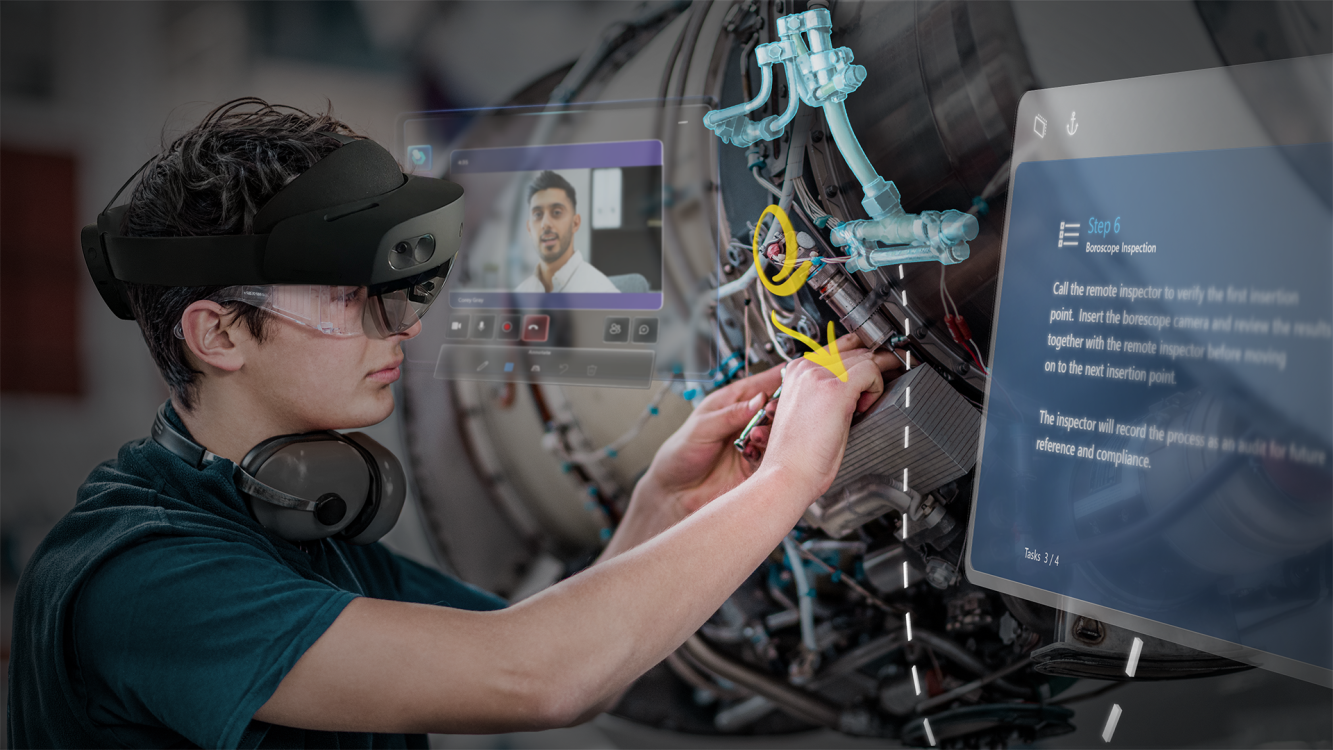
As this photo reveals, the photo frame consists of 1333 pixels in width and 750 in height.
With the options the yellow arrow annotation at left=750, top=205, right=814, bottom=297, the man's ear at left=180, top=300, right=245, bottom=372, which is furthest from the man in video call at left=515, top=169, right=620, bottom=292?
the man's ear at left=180, top=300, right=245, bottom=372

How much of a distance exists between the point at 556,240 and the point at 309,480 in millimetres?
501

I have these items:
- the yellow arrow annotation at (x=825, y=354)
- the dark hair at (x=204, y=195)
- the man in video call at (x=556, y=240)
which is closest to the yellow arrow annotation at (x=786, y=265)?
the yellow arrow annotation at (x=825, y=354)

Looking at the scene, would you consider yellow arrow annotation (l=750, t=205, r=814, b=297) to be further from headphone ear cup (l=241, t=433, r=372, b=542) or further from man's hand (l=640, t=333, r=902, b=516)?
headphone ear cup (l=241, t=433, r=372, b=542)

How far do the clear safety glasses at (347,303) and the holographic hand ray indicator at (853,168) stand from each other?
0.49 metres

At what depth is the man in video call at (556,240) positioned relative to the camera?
4.07ft

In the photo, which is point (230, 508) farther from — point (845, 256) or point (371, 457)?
point (845, 256)

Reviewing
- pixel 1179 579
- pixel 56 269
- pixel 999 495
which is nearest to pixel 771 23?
pixel 999 495

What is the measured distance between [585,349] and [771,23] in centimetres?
51

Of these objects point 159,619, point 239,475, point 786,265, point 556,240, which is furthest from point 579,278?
point 159,619

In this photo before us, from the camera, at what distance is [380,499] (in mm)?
1049

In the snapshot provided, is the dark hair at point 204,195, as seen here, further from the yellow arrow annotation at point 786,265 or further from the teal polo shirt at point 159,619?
the yellow arrow annotation at point 786,265

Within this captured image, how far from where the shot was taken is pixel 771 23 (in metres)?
1.08

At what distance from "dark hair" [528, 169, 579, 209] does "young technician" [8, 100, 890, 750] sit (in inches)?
10.8

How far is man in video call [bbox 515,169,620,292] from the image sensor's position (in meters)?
1.24
